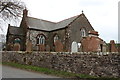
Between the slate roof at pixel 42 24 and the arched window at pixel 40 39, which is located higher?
the slate roof at pixel 42 24

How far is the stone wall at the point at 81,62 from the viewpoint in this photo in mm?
10500

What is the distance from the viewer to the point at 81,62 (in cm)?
1251

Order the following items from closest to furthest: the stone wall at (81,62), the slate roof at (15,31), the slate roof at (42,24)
→ the stone wall at (81,62), the slate roof at (42,24), the slate roof at (15,31)

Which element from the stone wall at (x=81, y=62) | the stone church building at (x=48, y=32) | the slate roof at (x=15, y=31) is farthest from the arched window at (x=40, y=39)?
the stone wall at (x=81, y=62)

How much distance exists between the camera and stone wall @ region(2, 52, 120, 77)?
413 inches

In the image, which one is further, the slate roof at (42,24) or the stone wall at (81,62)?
the slate roof at (42,24)

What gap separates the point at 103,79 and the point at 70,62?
11.9 ft

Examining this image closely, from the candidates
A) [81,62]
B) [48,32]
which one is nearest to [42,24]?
[48,32]

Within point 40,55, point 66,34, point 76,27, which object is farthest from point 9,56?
point 76,27

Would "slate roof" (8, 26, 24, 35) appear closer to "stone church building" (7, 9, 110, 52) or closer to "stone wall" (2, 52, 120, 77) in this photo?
"stone church building" (7, 9, 110, 52)

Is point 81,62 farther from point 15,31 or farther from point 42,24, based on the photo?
point 42,24

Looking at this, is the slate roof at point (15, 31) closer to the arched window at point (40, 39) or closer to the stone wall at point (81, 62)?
the arched window at point (40, 39)

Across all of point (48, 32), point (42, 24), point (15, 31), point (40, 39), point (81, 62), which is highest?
point (42, 24)

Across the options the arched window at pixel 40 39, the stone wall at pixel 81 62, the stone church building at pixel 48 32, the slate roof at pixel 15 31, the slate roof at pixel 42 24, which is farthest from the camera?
the slate roof at pixel 15 31
